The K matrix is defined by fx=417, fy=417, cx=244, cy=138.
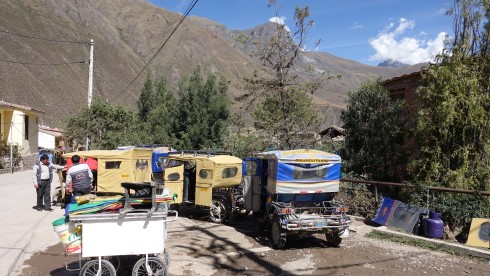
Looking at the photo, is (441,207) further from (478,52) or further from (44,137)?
(44,137)

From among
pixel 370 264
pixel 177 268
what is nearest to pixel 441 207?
pixel 370 264

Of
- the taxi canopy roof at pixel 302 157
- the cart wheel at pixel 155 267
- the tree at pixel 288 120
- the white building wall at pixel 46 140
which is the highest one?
the tree at pixel 288 120

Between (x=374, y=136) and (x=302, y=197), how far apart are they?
288 inches

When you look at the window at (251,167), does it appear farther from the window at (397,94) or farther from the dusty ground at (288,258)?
the window at (397,94)

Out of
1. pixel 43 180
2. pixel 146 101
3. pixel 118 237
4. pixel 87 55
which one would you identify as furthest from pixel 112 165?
pixel 87 55

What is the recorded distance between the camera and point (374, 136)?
16109 millimetres

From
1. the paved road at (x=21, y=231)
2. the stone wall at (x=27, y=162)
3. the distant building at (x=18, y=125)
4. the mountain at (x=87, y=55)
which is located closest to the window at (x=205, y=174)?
the paved road at (x=21, y=231)

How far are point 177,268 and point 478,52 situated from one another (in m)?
11.8

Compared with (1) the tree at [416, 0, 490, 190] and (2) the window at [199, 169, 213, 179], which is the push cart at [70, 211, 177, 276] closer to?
(2) the window at [199, 169, 213, 179]

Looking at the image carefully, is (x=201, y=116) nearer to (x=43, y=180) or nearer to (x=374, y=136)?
(x=374, y=136)

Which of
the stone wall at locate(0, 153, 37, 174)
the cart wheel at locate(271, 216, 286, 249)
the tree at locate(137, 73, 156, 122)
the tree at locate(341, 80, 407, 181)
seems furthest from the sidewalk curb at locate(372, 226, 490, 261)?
the tree at locate(137, 73, 156, 122)

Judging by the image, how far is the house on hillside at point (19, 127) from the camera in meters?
29.5

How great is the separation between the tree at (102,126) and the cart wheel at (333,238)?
16.8m

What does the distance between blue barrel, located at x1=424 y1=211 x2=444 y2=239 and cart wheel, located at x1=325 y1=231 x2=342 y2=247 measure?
2.46m
